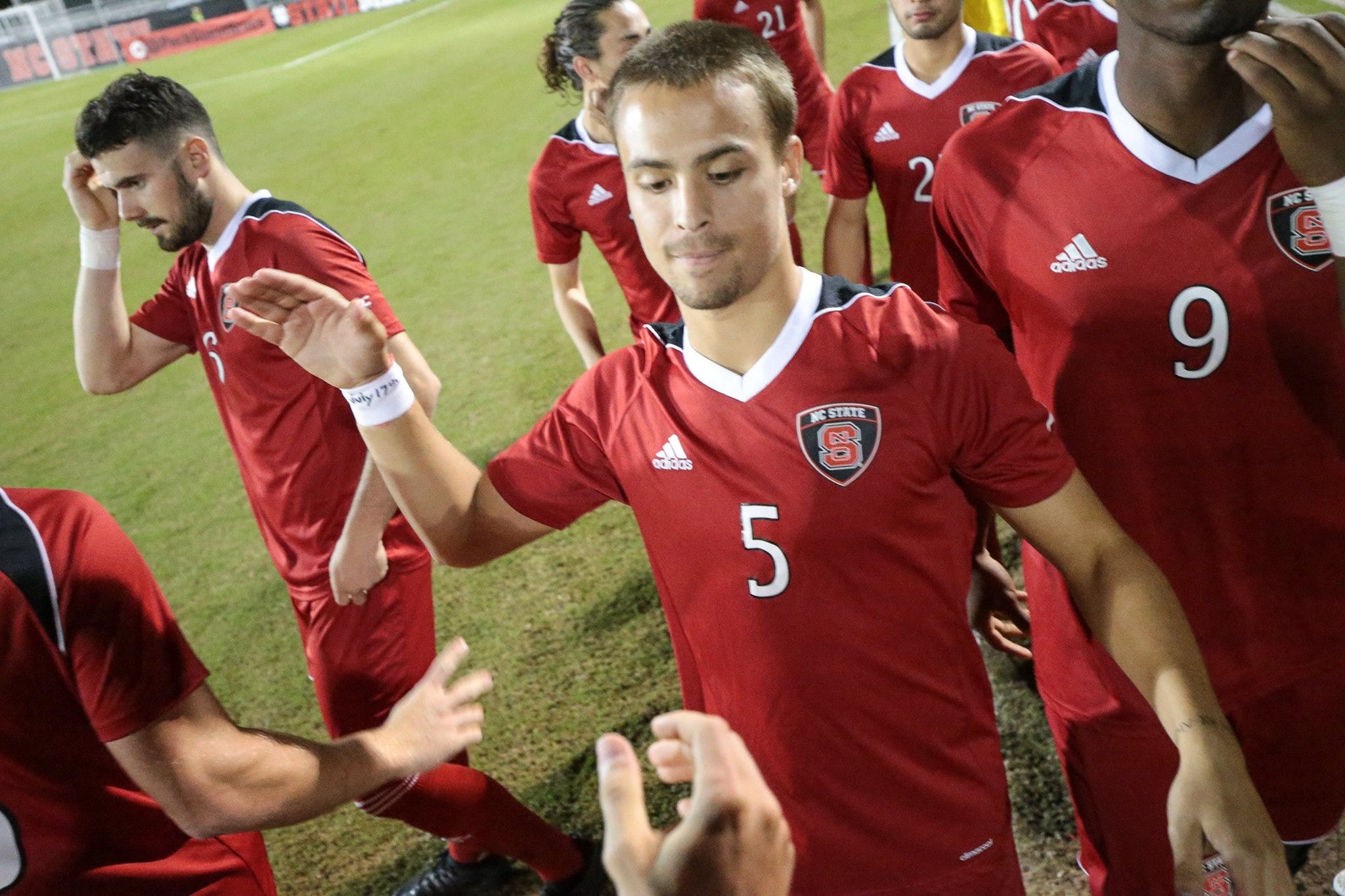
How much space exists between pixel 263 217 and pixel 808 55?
3.71 metres

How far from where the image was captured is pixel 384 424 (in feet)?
6.25

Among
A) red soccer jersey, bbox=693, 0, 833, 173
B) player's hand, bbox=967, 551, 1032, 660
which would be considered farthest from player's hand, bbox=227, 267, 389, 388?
red soccer jersey, bbox=693, 0, 833, 173

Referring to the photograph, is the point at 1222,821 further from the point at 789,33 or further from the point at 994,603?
the point at 789,33

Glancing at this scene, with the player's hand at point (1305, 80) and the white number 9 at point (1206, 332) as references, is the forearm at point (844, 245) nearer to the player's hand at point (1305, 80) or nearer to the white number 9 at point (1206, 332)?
the white number 9 at point (1206, 332)

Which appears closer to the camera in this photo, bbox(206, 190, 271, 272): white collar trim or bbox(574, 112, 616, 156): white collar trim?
bbox(206, 190, 271, 272): white collar trim

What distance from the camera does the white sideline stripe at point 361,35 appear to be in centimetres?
2392

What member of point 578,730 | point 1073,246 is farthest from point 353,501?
point 1073,246

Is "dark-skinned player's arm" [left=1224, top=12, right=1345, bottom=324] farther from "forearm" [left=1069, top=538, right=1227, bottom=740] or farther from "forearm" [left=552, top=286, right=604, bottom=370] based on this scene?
"forearm" [left=552, top=286, right=604, bottom=370]

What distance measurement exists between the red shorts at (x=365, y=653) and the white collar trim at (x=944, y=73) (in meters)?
2.15

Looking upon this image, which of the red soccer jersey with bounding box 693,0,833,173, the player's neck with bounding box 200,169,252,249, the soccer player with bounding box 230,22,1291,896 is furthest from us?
the red soccer jersey with bounding box 693,0,833,173

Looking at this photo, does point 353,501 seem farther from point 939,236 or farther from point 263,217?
point 939,236

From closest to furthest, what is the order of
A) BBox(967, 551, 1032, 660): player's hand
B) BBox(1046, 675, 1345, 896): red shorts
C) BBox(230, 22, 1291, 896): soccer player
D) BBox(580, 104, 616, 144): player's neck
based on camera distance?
BBox(230, 22, 1291, 896): soccer player → BBox(1046, 675, 1345, 896): red shorts → BBox(967, 551, 1032, 660): player's hand → BBox(580, 104, 616, 144): player's neck

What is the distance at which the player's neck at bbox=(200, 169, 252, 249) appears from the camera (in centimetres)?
314

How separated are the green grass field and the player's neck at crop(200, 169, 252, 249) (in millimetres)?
1917
